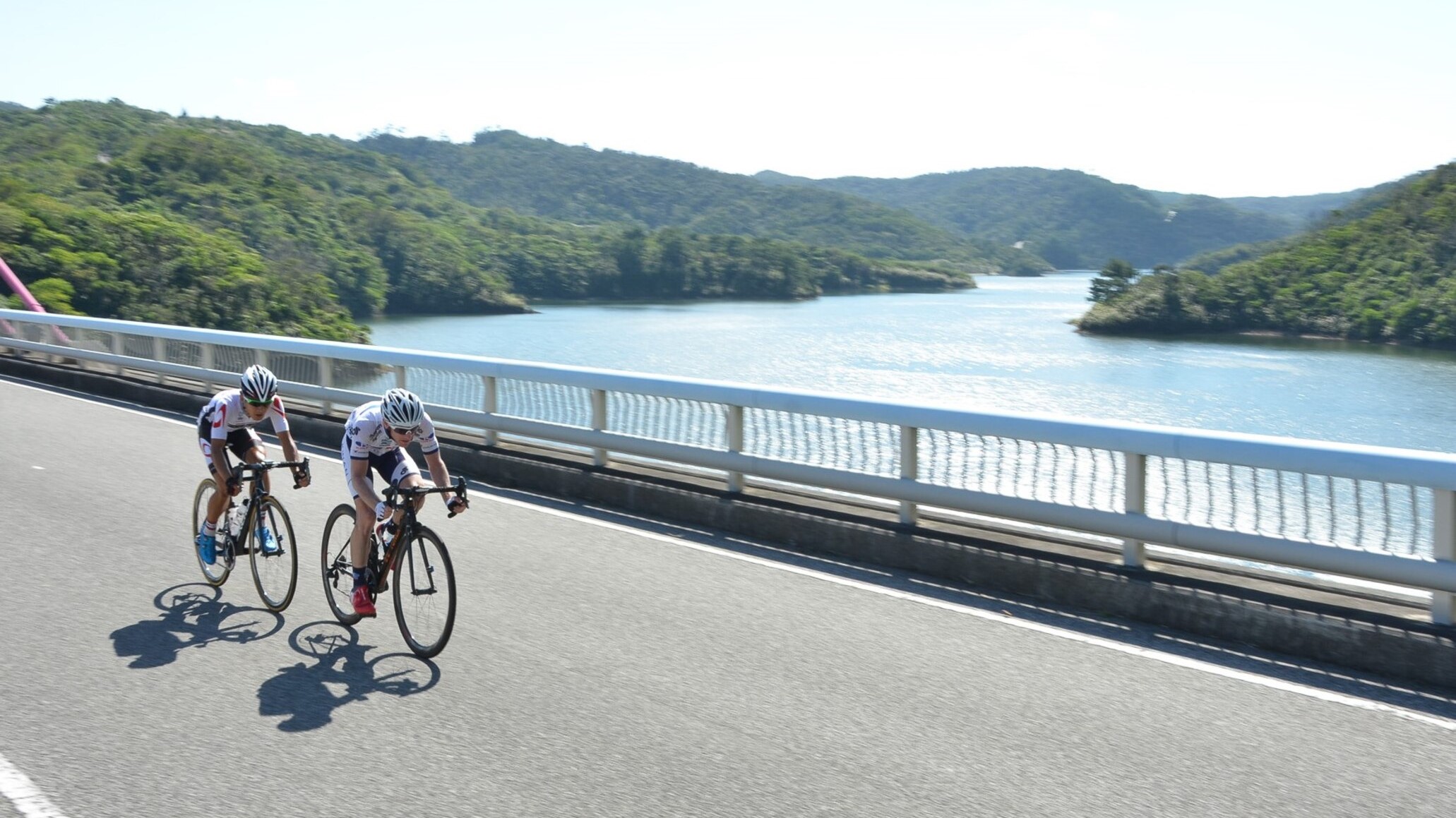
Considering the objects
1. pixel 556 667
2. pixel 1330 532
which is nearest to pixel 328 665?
pixel 556 667

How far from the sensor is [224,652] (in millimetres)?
6023

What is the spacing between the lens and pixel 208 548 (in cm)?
716

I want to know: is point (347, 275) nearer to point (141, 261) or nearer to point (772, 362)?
point (141, 261)

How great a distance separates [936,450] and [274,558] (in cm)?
414

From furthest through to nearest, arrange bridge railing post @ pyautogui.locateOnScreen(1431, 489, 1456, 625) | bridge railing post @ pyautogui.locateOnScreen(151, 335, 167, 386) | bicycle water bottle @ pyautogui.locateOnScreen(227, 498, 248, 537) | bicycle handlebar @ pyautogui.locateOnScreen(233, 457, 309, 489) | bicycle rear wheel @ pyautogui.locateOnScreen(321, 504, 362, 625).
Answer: bridge railing post @ pyautogui.locateOnScreen(151, 335, 167, 386) → bicycle water bottle @ pyautogui.locateOnScreen(227, 498, 248, 537) → bicycle handlebar @ pyautogui.locateOnScreen(233, 457, 309, 489) → bicycle rear wheel @ pyautogui.locateOnScreen(321, 504, 362, 625) → bridge railing post @ pyautogui.locateOnScreen(1431, 489, 1456, 625)

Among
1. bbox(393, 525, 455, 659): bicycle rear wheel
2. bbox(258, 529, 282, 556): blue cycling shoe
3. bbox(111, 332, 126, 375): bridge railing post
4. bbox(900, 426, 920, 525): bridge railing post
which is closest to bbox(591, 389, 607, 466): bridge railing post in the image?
bbox(900, 426, 920, 525): bridge railing post

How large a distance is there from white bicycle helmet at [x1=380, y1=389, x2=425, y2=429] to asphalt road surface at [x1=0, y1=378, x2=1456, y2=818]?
1.17 metres

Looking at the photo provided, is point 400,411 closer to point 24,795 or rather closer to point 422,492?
point 422,492

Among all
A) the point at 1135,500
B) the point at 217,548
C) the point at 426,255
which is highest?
the point at 426,255

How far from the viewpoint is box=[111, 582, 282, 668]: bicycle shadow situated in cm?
598

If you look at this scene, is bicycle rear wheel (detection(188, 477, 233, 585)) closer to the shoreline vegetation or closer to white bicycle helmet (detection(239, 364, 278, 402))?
white bicycle helmet (detection(239, 364, 278, 402))

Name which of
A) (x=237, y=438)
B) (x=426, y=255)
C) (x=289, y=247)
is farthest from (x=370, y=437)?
(x=426, y=255)

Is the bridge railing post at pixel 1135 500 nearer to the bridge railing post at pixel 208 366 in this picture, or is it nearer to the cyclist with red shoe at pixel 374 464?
the cyclist with red shoe at pixel 374 464

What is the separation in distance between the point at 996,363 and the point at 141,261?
44911 millimetres
